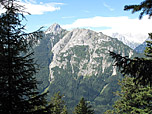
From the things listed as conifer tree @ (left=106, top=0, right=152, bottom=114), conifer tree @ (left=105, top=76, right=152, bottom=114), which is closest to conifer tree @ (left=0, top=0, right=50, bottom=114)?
conifer tree @ (left=106, top=0, right=152, bottom=114)

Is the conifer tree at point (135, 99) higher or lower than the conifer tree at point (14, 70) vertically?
lower

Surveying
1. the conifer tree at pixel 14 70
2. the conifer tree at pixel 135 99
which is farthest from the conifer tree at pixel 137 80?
the conifer tree at pixel 14 70

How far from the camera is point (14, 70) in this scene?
37.0 ft

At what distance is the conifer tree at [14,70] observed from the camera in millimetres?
10484

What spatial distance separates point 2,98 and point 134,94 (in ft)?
61.9

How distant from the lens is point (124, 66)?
8148mm

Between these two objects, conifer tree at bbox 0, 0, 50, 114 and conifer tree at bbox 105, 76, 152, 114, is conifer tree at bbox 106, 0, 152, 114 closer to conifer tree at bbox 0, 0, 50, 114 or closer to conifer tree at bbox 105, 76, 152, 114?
conifer tree at bbox 105, 76, 152, 114

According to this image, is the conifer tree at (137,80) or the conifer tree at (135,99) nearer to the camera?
the conifer tree at (137,80)

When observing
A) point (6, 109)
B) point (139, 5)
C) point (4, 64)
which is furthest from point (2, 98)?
point (139, 5)

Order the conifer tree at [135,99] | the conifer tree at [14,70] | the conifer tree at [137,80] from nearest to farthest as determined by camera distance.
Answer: the conifer tree at [137,80] → the conifer tree at [14,70] → the conifer tree at [135,99]

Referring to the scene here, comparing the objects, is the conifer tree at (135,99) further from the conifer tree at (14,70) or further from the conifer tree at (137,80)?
the conifer tree at (14,70)

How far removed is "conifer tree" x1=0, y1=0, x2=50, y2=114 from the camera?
10.5 m

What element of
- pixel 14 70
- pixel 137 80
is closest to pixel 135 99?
pixel 137 80

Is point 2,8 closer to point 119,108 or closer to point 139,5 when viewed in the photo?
point 139,5
